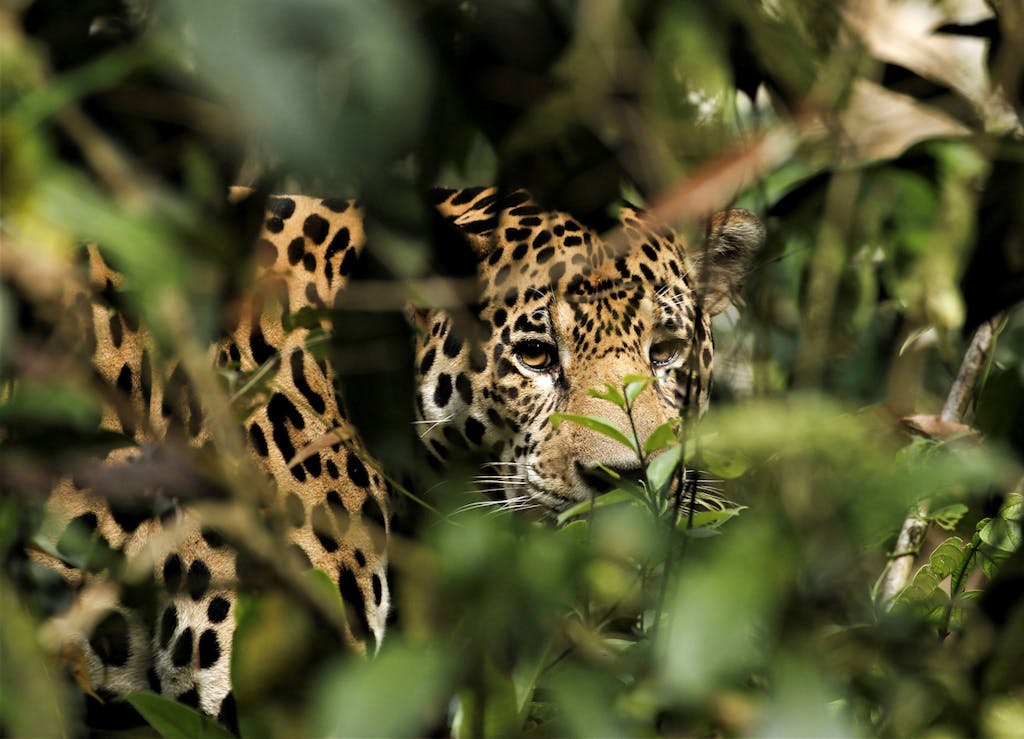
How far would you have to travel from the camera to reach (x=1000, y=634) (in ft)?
3.45

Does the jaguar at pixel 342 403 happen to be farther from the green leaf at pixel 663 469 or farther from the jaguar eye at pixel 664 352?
the green leaf at pixel 663 469

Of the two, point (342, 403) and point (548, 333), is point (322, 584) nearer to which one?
point (342, 403)

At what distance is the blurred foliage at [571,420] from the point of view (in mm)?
794

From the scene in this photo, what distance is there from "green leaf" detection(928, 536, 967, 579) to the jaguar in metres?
0.77

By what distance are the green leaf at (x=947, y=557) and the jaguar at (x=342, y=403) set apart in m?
0.77

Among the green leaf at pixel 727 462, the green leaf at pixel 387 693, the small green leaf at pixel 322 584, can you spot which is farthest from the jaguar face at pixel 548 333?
the green leaf at pixel 387 693

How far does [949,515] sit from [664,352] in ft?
3.89

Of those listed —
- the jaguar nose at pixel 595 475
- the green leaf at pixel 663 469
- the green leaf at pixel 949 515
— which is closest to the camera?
the green leaf at pixel 663 469

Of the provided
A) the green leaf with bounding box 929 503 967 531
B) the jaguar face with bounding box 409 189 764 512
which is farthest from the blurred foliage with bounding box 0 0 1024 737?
the jaguar face with bounding box 409 189 764 512

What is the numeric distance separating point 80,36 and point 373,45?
28.7 inches

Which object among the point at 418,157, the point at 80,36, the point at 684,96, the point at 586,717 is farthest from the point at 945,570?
the point at 80,36

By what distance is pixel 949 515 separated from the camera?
2.05m

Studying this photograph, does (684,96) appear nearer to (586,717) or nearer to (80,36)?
(80,36)

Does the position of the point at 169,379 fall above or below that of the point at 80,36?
below
